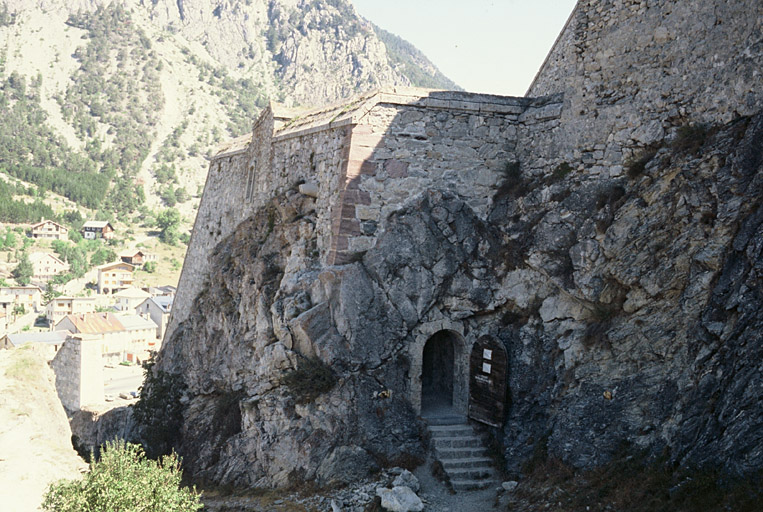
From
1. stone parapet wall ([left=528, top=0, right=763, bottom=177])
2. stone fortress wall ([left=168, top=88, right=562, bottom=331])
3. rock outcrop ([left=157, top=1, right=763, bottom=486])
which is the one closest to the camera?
rock outcrop ([left=157, top=1, right=763, bottom=486])

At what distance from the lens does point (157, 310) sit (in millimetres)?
83125

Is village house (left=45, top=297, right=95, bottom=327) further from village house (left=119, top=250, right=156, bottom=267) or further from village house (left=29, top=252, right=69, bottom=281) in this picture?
village house (left=119, top=250, right=156, bottom=267)

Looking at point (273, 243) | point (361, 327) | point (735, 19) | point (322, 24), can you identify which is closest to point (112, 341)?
point (273, 243)

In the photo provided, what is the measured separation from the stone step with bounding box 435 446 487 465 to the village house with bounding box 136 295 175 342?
71245 mm

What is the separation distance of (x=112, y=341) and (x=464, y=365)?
217 ft

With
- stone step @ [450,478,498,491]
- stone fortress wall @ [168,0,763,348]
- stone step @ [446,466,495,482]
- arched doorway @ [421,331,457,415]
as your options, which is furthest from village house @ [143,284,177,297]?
stone step @ [450,478,498,491]

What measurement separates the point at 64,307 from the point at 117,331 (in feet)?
49.3

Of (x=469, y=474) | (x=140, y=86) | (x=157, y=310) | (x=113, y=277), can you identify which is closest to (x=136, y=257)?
(x=113, y=277)

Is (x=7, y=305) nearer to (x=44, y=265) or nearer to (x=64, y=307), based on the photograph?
(x=64, y=307)

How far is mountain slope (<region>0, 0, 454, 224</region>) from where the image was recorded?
14425 cm

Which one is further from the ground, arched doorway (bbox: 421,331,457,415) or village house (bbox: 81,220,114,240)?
village house (bbox: 81,220,114,240)

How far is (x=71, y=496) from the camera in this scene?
1045 cm

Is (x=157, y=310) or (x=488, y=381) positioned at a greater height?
(x=157, y=310)

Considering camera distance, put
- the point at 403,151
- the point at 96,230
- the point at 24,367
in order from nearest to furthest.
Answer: the point at 403,151
the point at 24,367
the point at 96,230
